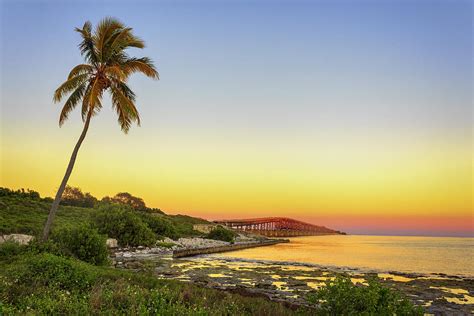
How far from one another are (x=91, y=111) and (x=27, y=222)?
23.8 m

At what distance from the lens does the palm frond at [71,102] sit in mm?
24516

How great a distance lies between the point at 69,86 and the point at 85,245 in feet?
32.1

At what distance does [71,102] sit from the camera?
80.8 feet

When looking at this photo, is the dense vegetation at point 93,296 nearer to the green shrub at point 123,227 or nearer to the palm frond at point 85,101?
the palm frond at point 85,101

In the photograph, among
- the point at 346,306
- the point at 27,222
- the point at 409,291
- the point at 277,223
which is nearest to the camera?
the point at 346,306

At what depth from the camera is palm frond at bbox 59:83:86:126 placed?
2452 centimetres

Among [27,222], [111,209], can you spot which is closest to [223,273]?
[111,209]

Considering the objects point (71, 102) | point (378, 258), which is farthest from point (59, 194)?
point (378, 258)

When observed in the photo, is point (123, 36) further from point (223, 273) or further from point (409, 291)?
point (409, 291)

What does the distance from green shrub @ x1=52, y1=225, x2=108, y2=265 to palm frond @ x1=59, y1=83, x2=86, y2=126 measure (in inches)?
275

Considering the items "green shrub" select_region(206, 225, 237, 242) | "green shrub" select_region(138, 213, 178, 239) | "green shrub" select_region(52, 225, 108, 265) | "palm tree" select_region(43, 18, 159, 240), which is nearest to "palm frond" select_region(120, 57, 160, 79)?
"palm tree" select_region(43, 18, 159, 240)

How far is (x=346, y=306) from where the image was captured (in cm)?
1046

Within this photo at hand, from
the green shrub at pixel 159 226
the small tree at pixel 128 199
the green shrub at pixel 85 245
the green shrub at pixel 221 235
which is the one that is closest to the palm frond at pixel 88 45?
the green shrub at pixel 85 245

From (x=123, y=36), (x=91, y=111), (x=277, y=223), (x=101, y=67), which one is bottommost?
(x=277, y=223)
